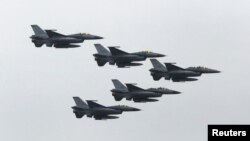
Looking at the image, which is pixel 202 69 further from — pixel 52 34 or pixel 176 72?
pixel 52 34

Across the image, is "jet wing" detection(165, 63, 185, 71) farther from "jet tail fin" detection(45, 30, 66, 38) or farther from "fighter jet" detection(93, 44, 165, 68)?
"jet tail fin" detection(45, 30, 66, 38)

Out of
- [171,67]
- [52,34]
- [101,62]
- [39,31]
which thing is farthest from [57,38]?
[171,67]

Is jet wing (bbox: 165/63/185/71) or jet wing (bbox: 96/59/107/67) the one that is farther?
jet wing (bbox: 165/63/185/71)

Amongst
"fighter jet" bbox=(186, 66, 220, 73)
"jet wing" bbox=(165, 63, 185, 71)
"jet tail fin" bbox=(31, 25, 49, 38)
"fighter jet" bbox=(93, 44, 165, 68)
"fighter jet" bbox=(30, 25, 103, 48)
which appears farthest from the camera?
"fighter jet" bbox=(186, 66, 220, 73)

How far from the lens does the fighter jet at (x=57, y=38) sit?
631 ft

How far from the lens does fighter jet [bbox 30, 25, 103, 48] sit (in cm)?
19225

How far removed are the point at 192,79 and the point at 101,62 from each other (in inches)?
669

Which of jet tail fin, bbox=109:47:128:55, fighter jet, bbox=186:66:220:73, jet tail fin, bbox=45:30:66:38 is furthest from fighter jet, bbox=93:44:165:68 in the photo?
fighter jet, bbox=186:66:220:73

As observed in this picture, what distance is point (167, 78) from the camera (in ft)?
648

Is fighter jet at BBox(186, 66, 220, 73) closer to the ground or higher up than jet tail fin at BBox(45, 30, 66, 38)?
closer to the ground

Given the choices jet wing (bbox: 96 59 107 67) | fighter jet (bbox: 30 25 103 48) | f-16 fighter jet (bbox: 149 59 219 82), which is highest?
fighter jet (bbox: 30 25 103 48)

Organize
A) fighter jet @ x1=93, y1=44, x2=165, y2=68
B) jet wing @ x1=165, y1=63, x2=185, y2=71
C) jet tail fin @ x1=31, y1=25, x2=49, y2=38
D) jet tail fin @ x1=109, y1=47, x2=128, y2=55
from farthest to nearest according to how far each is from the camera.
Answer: jet wing @ x1=165, y1=63, x2=185, y2=71 < jet tail fin @ x1=109, y1=47, x2=128, y2=55 < jet tail fin @ x1=31, y1=25, x2=49, y2=38 < fighter jet @ x1=93, y1=44, x2=165, y2=68

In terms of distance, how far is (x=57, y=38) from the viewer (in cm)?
19250

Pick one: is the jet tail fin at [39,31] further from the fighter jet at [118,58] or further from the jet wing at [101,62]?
the jet wing at [101,62]
